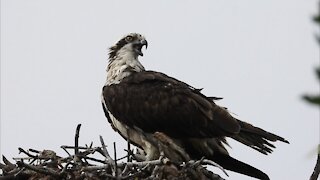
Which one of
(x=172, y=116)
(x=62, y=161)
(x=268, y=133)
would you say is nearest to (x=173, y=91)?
(x=172, y=116)

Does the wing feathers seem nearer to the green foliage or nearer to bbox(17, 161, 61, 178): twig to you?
bbox(17, 161, 61, 178): twig

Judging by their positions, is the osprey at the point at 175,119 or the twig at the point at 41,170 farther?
the osprey at the point at 175,119

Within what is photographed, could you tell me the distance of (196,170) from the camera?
439cm

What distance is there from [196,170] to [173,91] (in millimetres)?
1367

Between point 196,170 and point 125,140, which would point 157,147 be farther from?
point 196,170

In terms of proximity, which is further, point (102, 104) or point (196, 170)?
point (102, 104)

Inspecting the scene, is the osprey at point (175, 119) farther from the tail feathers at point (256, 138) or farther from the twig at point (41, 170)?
the twig at point (41, 170)

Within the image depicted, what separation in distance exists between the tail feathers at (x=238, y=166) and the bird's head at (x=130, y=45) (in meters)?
1.87

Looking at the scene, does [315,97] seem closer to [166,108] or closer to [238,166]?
[238,166]

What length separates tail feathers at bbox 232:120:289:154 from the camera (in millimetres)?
4949

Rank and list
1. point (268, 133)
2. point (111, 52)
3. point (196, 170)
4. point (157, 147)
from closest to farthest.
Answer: point (196, 170), point (268, 133), point (157, 147), point (111, 52)

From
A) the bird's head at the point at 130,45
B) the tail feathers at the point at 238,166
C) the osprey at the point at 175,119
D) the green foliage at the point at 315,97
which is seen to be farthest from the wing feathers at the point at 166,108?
the green foliage at the point at 315,97

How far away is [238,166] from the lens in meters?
5.05

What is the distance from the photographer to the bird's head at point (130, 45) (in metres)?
6.49
